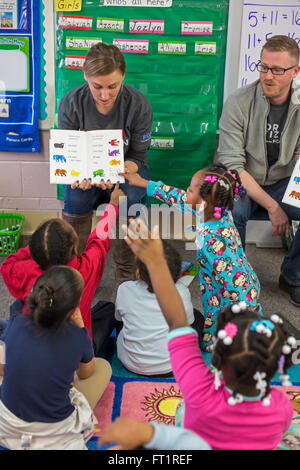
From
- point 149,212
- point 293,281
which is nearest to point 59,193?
point 149,212

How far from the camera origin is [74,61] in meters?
3.12

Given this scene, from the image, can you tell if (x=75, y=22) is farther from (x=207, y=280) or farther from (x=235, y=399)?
(x=235, y=399)

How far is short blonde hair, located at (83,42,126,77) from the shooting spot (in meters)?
2.36

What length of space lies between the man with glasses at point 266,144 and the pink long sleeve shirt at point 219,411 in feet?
5.17

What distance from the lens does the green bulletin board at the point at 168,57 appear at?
305cm

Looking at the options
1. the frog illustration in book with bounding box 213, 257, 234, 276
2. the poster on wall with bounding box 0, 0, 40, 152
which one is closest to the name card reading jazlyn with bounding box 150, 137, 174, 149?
the poster on wall with bounding box 0, 0, 40, 152

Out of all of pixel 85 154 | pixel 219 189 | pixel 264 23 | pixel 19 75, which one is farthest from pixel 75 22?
pixel 219 189

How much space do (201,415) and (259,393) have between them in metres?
0.15

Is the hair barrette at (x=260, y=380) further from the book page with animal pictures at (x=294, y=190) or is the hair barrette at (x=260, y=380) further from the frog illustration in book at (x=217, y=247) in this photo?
the book page with animal pictures at (x=294, y=190)

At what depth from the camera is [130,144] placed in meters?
2.76

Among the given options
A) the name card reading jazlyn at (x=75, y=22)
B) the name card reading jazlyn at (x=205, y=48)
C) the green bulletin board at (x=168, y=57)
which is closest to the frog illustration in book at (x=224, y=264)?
the green bulletin board at (x=168, y=57)

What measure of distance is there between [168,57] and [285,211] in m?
1.23

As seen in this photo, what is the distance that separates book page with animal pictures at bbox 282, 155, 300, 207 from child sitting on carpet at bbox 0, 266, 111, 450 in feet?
4.76
